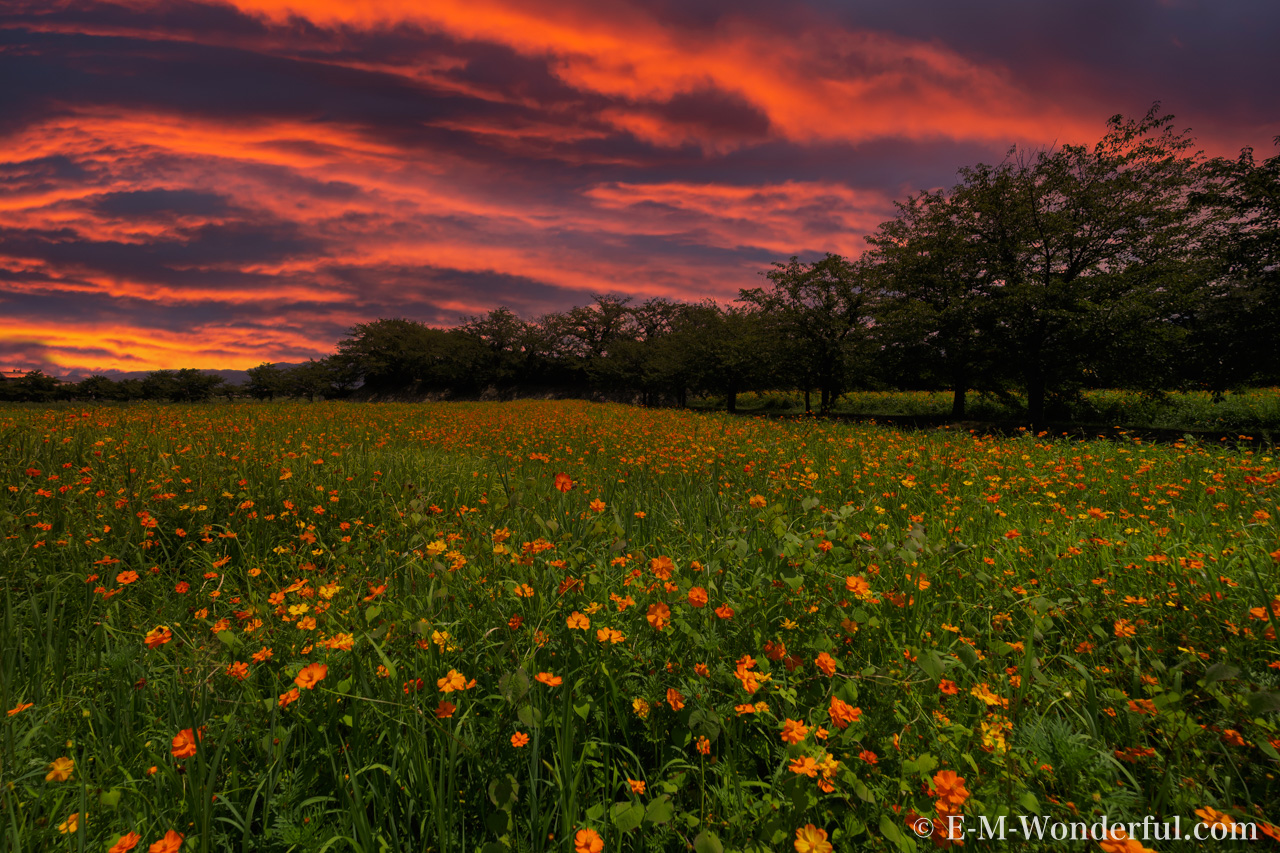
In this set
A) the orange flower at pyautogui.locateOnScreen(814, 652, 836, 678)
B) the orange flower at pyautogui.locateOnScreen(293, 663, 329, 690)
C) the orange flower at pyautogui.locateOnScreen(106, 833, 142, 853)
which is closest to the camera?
the orange flower at pyautogui.locateOnScreen(106, 833, 142, 853)

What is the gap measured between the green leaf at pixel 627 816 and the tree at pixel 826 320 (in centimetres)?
2260

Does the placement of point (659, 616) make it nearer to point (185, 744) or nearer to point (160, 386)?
point (185, 744)

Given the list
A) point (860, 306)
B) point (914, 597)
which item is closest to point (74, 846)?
point (914, 597)

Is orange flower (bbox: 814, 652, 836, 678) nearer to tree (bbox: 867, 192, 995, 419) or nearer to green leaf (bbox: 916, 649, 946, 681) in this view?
green leaf (bbox: 916, 649, 946, 681)

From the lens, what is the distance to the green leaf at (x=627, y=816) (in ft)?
4.52

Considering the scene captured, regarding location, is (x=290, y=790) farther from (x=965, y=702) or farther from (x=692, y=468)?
(x=692, y=468)

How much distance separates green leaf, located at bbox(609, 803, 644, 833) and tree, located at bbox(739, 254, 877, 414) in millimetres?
22599

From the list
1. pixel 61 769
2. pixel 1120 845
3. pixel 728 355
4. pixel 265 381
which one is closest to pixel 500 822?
pixel 61 769

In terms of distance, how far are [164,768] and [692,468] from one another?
582cm

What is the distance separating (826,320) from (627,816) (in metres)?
23.9

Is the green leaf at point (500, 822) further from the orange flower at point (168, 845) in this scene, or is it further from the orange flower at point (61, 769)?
the orange flower at point (61, 769)

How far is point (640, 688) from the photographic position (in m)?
2.10

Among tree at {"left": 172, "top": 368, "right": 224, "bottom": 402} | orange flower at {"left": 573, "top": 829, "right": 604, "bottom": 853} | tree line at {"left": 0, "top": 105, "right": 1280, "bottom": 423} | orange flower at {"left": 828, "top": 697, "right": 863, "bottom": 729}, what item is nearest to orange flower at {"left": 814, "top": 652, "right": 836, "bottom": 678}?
orange flower at {"left": 828, "top": 697, "right": 863, "bottom": 729}

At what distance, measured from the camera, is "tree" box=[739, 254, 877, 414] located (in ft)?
72.3
